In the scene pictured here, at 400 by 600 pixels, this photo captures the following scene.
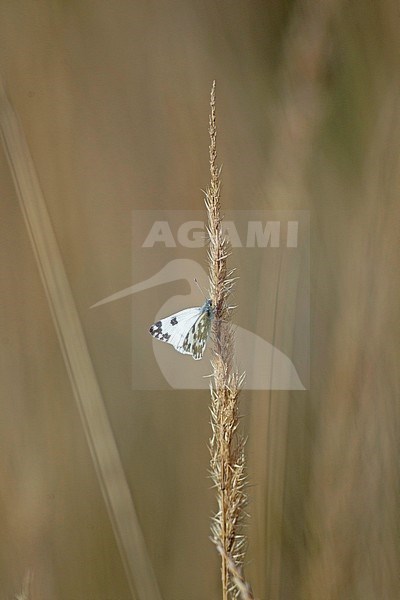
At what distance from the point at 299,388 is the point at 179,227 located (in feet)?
1.12

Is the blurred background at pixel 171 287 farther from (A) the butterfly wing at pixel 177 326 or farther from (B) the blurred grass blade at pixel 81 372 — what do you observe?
(A) the butterfly wing at pixel 177 326

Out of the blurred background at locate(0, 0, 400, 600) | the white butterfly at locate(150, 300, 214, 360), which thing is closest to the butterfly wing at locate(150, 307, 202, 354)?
the white butterfly at locate(150, 300, 214, 360)

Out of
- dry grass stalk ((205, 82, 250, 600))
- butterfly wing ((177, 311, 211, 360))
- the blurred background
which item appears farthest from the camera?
the blurred background

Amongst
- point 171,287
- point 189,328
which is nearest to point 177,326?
point 189,328

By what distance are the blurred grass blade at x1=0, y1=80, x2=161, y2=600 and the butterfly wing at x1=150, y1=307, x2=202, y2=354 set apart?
21 cm

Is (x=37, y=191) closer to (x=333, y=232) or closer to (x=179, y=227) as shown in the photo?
(x=179, y=227)

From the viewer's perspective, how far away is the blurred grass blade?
1.12 metres

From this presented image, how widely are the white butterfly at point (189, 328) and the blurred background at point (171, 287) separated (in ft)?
0.55

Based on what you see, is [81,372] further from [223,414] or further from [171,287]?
[223,414]

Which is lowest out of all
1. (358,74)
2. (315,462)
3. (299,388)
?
(315,462)

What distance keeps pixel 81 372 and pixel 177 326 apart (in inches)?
10.8

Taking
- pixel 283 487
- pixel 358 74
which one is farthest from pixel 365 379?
pixel 358 74

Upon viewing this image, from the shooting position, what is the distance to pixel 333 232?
112 centimetres

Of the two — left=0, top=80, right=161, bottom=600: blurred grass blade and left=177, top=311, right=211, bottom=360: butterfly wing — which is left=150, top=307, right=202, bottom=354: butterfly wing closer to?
left=177, top=311, right=211, bottom=360: butterfly wing
